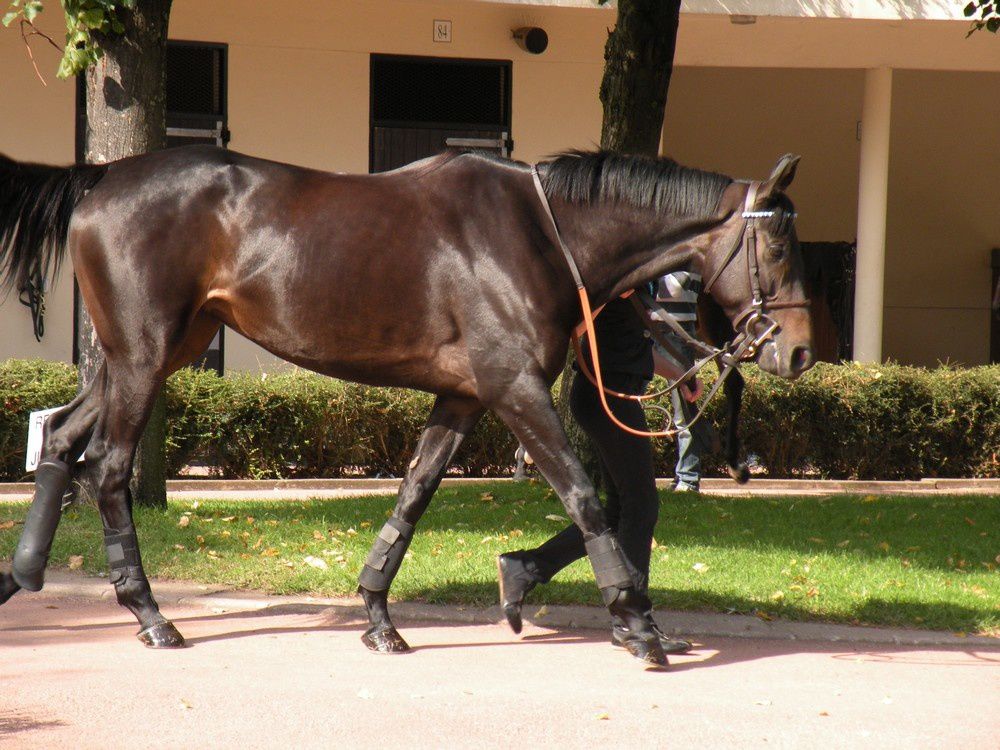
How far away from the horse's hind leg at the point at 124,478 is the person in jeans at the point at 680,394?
7.65 ft

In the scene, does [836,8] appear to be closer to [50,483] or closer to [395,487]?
[395,487]

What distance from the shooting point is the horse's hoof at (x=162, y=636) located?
532 centimetres

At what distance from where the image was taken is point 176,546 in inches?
278

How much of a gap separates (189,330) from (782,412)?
289 inches

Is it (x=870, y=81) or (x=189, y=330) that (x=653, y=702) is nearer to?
(x=189, y=330)

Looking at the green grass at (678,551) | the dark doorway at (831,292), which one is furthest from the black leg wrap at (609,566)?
the dark doorway at (831,292)

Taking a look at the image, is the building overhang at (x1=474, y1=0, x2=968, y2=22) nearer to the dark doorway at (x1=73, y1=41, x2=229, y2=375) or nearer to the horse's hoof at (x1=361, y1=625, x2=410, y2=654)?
the dark doorway at (x1=73, y1=41, x2=229, y2=375)

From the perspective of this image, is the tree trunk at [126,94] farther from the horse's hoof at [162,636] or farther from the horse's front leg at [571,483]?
the horse's front leg at [571,483]

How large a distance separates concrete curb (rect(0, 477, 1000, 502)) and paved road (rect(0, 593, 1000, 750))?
411 cm

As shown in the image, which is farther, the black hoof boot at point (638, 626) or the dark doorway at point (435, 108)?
the dark doorway at point (435, 108)

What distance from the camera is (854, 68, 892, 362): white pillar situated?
14.5 meters

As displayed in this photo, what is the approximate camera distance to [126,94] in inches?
314

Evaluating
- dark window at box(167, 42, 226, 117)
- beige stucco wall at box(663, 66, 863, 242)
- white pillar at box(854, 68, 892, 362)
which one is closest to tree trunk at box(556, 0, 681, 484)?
dark window at box(167, 42, 226, 117)

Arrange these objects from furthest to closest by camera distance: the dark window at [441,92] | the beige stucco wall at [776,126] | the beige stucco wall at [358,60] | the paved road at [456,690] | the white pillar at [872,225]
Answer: the beige stucco wall at [776,126]
the white pillar at [872,225]
the dark window at [441,92]
the beige stucco wall at [358,60]
the paved road at [456,690]
